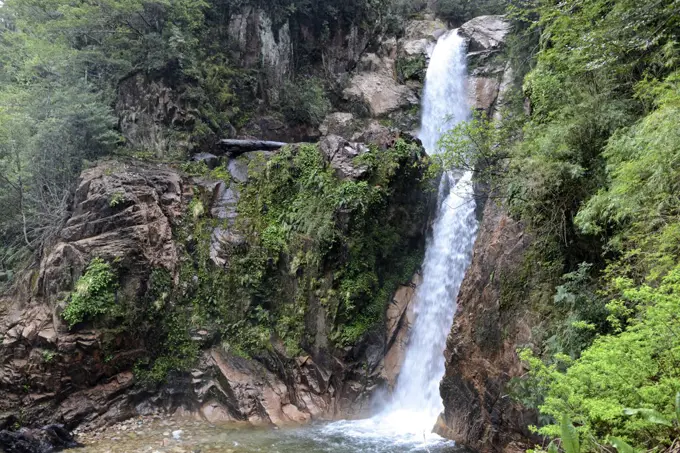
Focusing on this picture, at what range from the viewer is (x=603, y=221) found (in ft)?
21.0

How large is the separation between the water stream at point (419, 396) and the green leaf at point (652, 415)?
6.42 metres

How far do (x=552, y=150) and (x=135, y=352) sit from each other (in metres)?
11.2

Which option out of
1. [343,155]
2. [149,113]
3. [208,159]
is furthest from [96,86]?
[343,155]

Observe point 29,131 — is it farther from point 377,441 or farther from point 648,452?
point 648,452

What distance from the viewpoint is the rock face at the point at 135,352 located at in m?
11.0

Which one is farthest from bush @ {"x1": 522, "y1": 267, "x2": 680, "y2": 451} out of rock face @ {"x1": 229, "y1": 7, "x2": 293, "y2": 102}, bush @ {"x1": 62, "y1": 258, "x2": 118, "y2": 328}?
rock face @ {"x1": 229, "y1": 7, "x2": 293, "y2": 102}

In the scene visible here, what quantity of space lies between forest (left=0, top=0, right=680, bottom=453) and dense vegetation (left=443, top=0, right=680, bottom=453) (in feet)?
0.08

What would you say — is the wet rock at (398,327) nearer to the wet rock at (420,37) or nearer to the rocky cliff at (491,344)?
the rocky cliff at (491,344)

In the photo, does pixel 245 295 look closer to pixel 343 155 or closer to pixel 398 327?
pixel 398 327

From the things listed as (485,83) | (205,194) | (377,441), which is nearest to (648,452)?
(377,441)

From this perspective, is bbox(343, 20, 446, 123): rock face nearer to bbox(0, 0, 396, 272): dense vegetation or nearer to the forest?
bbox(0, 0, 396, 272): dense vegetation

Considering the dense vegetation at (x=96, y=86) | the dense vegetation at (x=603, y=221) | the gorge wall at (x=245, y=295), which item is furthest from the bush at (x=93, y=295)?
the dense vegetation at (x=603, y=221)

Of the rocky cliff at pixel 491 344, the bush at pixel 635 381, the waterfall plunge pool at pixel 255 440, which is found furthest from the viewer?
the waterfall plunge pool at pixel 255 440

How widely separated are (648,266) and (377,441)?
685 cm
